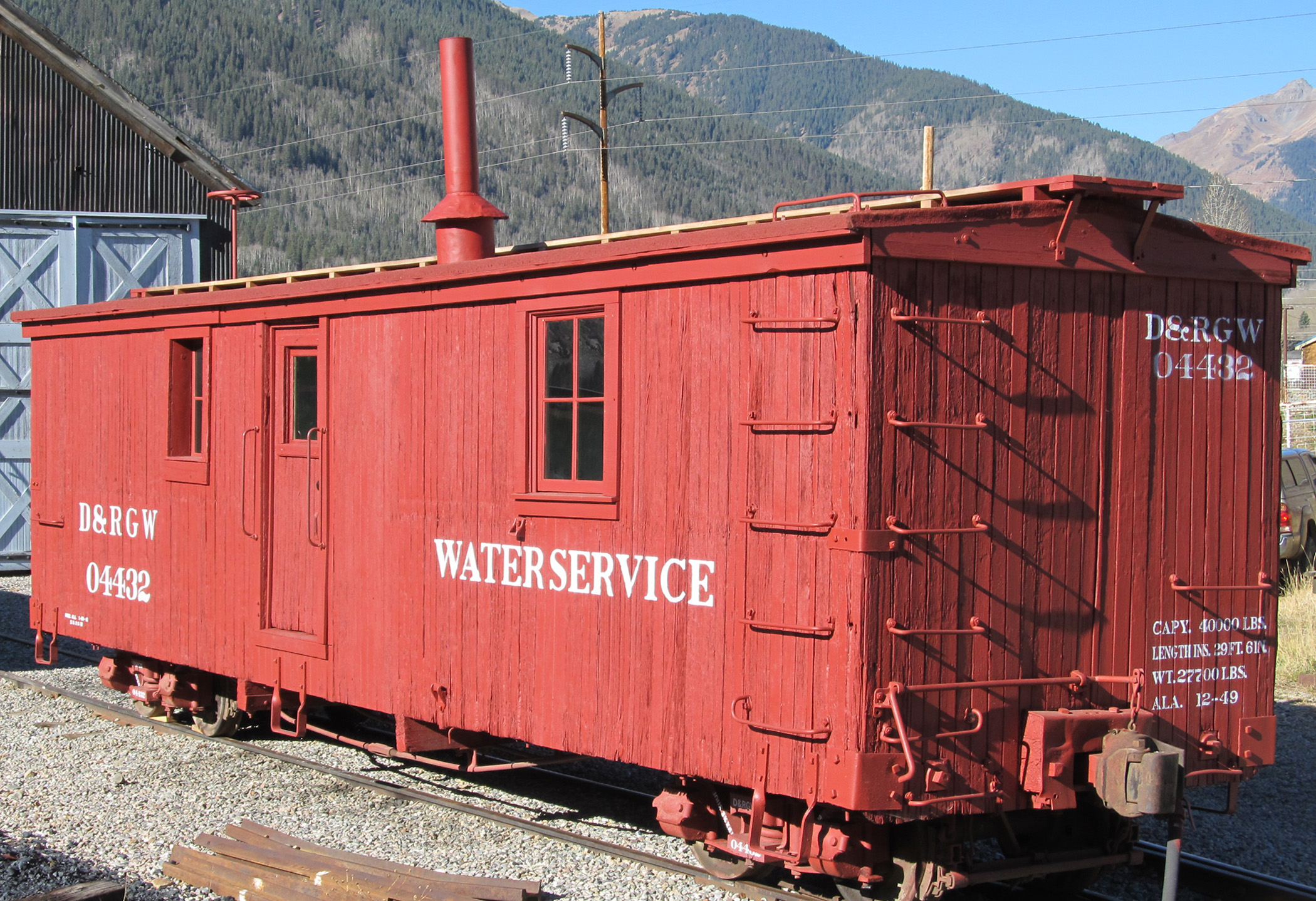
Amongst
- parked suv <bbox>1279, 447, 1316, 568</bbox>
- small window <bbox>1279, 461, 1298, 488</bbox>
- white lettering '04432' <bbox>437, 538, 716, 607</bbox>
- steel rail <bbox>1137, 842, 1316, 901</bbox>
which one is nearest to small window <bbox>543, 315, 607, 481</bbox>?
white lettering '04432' <bbox>437, 538, 716, 607</bbox>

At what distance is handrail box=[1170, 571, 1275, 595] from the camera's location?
5887 millimetres

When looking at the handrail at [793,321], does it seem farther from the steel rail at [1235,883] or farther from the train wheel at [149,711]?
the train wheel at [149,711]

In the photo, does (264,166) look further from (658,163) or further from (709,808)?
(709,808)

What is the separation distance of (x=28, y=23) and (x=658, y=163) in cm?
9954

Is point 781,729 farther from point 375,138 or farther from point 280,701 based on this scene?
point 375,138

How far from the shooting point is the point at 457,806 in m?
7.61

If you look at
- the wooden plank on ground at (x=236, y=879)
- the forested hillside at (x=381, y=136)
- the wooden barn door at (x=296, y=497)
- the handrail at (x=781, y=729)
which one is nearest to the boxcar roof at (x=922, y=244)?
the wooden barn door at (x=296, y=497)

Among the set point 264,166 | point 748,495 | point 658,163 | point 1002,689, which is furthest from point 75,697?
point 658,163

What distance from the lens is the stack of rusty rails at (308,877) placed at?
19.2 ft

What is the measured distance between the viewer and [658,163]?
116688 millimetres

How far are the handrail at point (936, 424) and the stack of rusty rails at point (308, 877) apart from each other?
2886mm

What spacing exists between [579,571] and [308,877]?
2.08 m

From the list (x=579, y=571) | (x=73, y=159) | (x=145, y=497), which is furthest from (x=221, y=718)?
(x=73, y=159)

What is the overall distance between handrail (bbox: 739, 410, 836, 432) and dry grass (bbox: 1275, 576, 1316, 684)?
704cm
